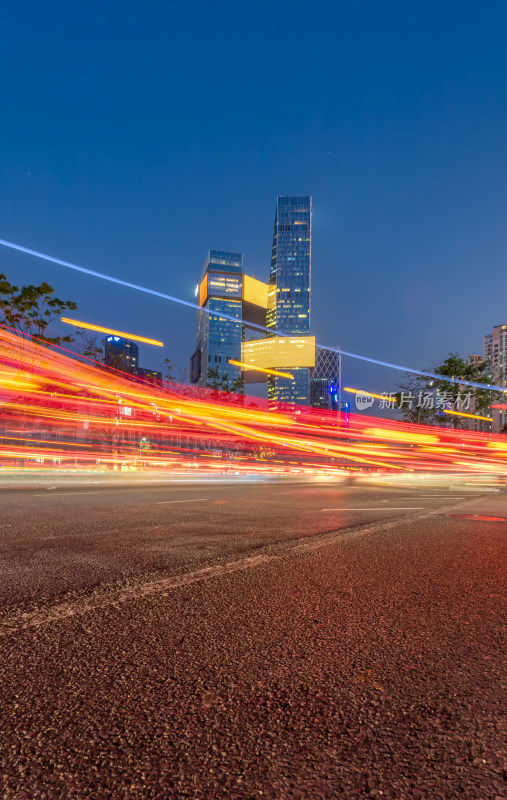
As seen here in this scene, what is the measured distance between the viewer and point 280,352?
132500 millimetres

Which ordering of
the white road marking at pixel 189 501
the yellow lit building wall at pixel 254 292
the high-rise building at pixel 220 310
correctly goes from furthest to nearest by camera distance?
the yellow lit building wall at pixel 254 292
the high-rise building at pixel 220 310
the white road marking at pixel 189 501

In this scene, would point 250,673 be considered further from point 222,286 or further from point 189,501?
point 222,286

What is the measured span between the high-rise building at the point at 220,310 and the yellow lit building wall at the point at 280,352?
24595 mm

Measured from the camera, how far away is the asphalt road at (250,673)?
191 cm

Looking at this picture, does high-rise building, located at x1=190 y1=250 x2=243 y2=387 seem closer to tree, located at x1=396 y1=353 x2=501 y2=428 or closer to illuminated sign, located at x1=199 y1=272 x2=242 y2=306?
illuminated sign, located at x1=199 y1=272 x2=242 y2=306

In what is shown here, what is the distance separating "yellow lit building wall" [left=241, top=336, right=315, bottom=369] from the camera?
125250mm

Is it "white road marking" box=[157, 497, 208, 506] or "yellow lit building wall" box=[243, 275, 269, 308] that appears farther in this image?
"yellow lit building wall" box=[243, 275, 269, 308]

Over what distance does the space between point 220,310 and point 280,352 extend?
5012cm

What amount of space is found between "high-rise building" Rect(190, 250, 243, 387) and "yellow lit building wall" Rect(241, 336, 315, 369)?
2460cm

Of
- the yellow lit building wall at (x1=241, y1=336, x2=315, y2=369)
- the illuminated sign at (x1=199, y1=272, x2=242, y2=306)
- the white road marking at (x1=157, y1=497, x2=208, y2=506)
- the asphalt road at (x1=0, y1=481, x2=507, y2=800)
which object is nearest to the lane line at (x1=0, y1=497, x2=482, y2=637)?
the asphalt road at (x1=0, y1=481, x2=507, y2=800)

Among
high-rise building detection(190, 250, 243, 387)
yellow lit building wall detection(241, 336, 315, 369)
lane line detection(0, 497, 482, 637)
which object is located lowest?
lane line detection(0, 497, 482, 637)
